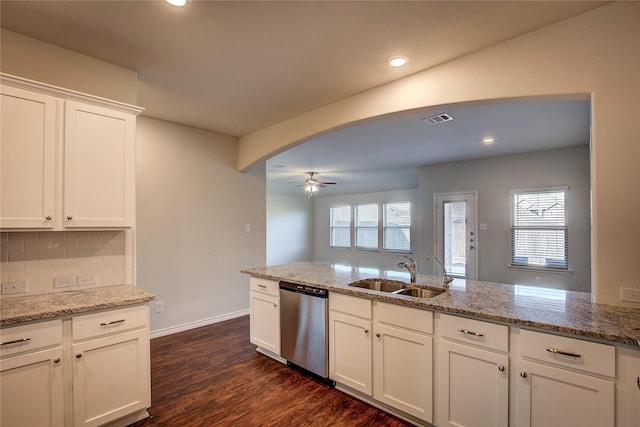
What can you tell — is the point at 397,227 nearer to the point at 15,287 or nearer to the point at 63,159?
the point at 63,159

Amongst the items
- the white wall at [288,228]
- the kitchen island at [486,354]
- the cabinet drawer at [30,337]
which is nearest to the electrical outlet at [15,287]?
the cabinet drawer at [30,337]

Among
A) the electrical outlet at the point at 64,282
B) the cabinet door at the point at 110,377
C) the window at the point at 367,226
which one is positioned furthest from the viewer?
the window at the point at 367,226

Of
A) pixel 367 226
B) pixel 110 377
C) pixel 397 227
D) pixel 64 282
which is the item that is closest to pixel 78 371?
pixel 110 377

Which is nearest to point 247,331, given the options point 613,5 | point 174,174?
point 174,174

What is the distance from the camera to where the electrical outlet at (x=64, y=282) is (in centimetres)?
230

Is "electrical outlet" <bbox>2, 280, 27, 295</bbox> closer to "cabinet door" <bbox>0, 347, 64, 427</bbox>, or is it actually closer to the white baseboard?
"cabinet door" <bbox>0, 347, 64, 427</bbox>

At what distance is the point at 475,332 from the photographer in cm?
181

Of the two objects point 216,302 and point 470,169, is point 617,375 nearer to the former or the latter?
point 216,302

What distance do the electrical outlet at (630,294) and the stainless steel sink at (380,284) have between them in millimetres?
1350

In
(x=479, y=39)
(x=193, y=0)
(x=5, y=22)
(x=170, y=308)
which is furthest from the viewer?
(x=170, y=308)

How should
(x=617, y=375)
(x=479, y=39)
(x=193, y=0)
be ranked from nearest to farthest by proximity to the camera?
(x=617, y=375) < (x=193, y=0) < (x=479, y=39)

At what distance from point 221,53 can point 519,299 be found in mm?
2775

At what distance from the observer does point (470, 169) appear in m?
6.09

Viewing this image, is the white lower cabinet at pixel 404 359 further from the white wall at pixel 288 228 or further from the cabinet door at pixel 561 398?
the white wall at pixel 288 228
